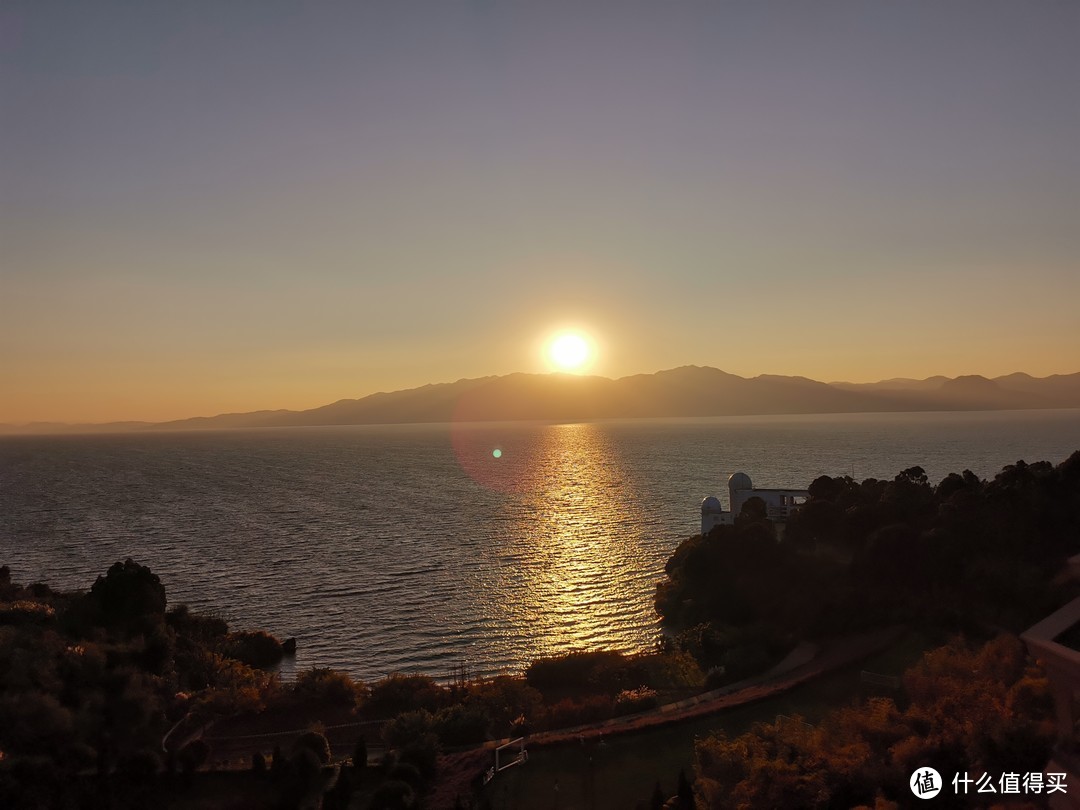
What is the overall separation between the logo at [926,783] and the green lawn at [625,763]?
8833 millimetres

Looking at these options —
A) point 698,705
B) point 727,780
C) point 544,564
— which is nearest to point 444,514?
point 544,564

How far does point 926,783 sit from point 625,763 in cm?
1180

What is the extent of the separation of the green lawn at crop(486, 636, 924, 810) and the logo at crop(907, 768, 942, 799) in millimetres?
8833

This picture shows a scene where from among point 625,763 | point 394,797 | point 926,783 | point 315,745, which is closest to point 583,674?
point 625,763

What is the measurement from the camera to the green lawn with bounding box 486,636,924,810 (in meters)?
25.6

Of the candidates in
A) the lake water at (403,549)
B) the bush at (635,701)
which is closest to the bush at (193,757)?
the lake water at (403,549)

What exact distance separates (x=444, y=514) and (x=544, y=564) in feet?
127

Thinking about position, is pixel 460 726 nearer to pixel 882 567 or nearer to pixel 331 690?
pixel 331 690

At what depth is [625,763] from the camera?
28125 millimetres

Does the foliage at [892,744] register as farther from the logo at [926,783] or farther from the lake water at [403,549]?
the lake water at [403,549]

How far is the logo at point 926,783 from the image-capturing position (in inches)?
771

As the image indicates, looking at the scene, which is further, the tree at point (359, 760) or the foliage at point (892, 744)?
the tree at point (359, 760)

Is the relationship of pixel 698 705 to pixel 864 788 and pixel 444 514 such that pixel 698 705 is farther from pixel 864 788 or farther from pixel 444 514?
pixel 444 514

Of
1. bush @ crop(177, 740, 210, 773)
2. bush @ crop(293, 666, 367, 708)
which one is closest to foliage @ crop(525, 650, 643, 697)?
bush @ crop(293, 666, 367, 708)
